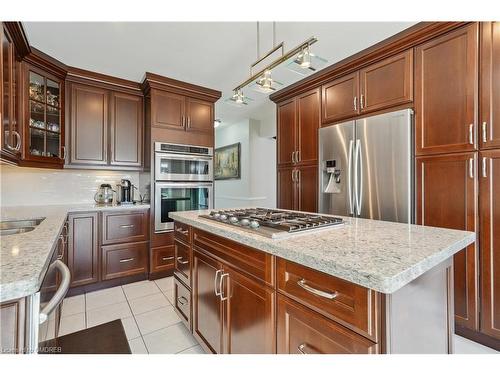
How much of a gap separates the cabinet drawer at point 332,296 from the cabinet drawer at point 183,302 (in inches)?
40.2

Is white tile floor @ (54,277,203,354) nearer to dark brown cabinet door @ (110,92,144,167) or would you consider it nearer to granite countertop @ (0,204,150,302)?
granite countertop @ (0,204,150,302)

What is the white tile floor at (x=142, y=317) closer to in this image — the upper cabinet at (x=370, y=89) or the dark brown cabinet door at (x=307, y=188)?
the dark brown cabinet door at (x=307, y=188)

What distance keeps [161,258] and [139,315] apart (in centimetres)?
93

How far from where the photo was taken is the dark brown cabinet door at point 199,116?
333cm

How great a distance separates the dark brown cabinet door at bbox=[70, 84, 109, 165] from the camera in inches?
113

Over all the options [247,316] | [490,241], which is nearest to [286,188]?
[490,241]

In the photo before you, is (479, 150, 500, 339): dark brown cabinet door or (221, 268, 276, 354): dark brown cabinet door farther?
(479, 150, 500, 339): dark brown cabinet door

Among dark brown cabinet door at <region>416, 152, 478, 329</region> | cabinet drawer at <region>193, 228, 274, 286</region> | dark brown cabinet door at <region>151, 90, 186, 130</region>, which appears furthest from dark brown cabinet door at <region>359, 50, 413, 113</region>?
A: dark brown cabinet door at <region>151, 90, 186, 130</region>

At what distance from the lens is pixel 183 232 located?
1.86m

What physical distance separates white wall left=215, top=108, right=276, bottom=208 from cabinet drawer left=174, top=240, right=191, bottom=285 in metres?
3.15

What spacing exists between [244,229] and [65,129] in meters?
2.68

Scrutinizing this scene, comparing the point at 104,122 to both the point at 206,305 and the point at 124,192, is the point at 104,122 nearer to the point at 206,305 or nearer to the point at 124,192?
the point at 124,192

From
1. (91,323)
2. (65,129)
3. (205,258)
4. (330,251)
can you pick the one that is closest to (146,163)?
(65,129)

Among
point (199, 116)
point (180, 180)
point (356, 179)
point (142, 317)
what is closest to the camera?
point (142, 317)
